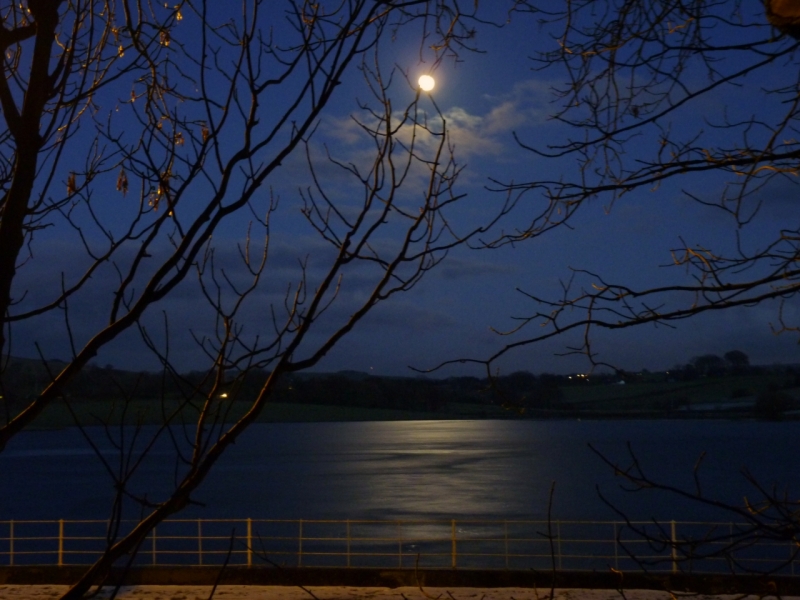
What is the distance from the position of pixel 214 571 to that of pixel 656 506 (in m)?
41.9

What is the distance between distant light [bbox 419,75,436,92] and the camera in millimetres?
Answer: 2610

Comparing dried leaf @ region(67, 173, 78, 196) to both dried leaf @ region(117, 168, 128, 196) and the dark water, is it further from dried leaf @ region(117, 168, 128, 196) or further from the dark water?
the dark water

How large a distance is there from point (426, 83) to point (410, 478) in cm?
6124

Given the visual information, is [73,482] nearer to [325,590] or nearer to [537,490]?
[537,490]

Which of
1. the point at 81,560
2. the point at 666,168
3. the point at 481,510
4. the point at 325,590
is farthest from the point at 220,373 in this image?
the point at 481,510

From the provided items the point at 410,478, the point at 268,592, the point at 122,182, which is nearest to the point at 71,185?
the point at 122,182

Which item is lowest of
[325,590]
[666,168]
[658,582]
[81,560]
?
[81,560]

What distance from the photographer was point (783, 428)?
5325 inches

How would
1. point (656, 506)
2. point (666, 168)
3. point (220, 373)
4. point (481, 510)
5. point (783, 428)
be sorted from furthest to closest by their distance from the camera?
1. point (783, 428)
2. point (656, 506)
3. point (481, 510)
4. point (666, 168)
5. point (220, 373)

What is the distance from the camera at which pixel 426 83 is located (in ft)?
8.69

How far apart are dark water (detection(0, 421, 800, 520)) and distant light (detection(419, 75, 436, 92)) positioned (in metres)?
24.6

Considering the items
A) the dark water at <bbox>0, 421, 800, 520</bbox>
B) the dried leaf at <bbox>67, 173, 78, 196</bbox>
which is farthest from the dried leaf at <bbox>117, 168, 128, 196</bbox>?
Result: the dark water at <bbox>0, 421, 800, 520</bbox>

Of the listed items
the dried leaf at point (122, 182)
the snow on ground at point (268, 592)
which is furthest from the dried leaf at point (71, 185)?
the snow on ground at point (268, 592)

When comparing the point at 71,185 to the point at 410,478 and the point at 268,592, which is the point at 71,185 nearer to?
the point at 268,592
